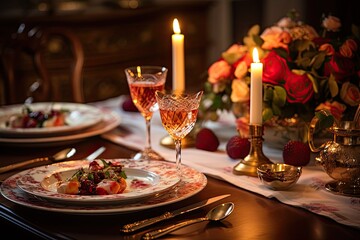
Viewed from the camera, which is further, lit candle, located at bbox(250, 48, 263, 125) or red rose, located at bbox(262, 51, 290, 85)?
red rose, located at bbox(262, 51, 290, 85)

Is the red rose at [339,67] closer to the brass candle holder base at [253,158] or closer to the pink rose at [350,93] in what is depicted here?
the pink rose at [350,93]

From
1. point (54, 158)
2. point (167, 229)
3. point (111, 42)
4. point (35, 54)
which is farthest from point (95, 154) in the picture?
point (111, 42)

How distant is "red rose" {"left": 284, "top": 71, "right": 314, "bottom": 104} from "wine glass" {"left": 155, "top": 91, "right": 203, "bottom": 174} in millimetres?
302

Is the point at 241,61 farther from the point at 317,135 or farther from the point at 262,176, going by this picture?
the point at 262,176

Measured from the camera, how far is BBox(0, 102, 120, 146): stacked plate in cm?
184

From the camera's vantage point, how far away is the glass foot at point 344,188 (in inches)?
53.9

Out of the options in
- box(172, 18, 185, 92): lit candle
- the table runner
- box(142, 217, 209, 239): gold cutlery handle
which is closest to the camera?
box(142, 217, 209, 239): gold cutlery handle

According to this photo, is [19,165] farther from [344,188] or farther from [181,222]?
[344,188]

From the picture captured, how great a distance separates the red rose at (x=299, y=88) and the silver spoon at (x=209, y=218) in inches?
17.9

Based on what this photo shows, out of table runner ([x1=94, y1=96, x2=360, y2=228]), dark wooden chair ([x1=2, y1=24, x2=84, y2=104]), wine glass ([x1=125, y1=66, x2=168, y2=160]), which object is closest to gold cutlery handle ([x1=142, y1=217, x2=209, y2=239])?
table runner ([x1=94, y1=96, x2=360, y2=228])

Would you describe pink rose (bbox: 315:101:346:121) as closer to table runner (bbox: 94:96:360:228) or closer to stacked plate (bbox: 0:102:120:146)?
table runner (bbox: 94:96:360:228)

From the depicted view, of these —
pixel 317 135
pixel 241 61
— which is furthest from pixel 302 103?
pixel 241 61

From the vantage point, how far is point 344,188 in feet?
4.59

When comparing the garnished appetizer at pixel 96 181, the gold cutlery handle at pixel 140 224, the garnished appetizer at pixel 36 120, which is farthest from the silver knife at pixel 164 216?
the garnished appetizer at pixel 36 120
